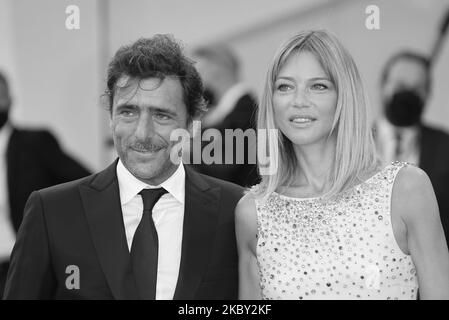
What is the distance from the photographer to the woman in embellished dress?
1694mm

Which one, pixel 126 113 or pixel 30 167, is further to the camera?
pixel 30 167

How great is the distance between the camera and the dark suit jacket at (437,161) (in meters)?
3.60

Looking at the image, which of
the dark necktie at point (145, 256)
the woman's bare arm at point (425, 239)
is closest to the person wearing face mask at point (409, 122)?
the woman's bare arm at point (425, 239)

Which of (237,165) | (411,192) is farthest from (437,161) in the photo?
(411,192)

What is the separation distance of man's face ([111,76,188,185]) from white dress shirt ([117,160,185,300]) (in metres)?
0.03

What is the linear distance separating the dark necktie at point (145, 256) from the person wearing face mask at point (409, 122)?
7.43 feet

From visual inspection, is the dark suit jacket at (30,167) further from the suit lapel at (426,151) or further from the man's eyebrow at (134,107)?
the suit lapel at (426,151)

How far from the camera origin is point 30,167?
10.7 ft

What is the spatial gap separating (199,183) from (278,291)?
0.33 meters

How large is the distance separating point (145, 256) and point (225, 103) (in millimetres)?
2116

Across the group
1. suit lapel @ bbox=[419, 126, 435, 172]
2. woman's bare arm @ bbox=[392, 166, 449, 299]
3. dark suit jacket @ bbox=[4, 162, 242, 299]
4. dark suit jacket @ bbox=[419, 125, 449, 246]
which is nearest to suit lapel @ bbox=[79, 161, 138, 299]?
dark suit jacket @ bbox=[4, 162, 242, 299]

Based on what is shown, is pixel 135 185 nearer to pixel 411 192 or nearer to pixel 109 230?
pixel 109 230

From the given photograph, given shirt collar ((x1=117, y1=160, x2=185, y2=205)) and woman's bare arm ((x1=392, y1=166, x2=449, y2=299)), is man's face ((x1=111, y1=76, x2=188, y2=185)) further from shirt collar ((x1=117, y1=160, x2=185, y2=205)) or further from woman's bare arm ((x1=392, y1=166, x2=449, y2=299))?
woman's bare arm ((x1=392, y1=166, x2=449, y2=299))

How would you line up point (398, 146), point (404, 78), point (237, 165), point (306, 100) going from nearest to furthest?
point (306, 100), point (237, 165), point (398, 146), point (404, 78)
